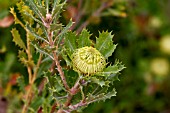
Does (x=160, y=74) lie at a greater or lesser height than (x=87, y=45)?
greater

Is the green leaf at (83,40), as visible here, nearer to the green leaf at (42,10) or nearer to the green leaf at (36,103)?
the green leaf at (42,10)

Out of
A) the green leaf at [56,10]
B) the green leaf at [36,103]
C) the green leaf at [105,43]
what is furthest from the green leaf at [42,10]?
the green leaf at [36,103]

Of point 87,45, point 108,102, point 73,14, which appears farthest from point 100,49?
point 108,102

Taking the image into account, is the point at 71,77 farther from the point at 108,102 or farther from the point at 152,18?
the point at 152,18

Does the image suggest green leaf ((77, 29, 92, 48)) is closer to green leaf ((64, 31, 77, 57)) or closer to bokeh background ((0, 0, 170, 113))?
green leaf ((64, 31, 77, 57))

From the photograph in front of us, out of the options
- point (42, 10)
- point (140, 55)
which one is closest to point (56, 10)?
point (42, 10)

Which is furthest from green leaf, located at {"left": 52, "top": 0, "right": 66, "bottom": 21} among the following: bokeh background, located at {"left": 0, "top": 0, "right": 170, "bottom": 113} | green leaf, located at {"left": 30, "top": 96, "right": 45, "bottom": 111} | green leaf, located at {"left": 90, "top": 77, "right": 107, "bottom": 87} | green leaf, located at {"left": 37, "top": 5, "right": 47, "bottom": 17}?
bokeh background, located at {"left": 0, "top": 0, "right": 170, "bottom": 113}
